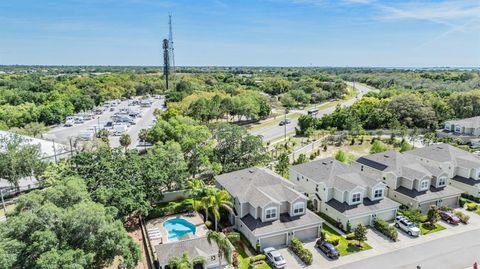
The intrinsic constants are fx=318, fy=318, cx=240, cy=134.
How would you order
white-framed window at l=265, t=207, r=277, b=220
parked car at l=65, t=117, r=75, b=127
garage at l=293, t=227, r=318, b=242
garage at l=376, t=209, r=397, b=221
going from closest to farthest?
white-framed window at l=265, t=207, r=277, b=220 < garage at l=293, t=227, r=318, b=242 < garage at l=376, t=209, r=397, b=221 < parked car at l=65, t=117, r=75, b=127

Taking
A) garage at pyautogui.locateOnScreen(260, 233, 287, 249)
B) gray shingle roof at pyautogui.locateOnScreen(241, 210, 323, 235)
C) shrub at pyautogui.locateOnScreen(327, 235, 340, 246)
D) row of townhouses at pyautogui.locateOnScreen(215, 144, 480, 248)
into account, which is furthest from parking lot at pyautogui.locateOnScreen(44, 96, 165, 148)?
shrub at pyautogui.locateOnScreen(327, 235, 340, 246)

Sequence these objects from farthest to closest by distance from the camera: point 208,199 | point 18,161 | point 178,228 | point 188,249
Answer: point 18,161 < point 178,228 < point 208,199 < point 188,249

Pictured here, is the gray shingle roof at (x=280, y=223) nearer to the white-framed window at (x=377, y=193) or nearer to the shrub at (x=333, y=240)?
the shrub at (x=333, y=240)

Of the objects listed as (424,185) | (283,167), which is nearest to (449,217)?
(424,185)

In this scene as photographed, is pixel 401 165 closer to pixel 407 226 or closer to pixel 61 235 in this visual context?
pixel 407 226

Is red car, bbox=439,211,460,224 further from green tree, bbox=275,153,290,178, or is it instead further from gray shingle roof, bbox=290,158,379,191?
green tree, bbox=275,153,290,178

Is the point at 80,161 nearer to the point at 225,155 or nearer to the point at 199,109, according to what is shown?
the point at 225,155
